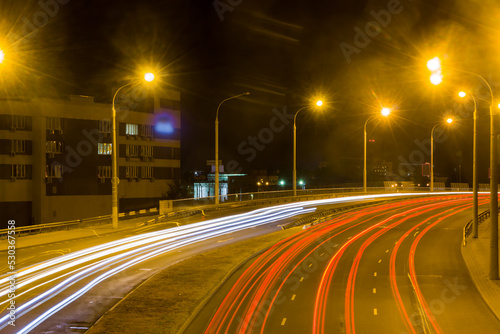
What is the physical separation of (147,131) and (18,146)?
14.2 metres

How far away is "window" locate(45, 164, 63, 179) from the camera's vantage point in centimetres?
4682

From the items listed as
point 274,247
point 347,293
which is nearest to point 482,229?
point 274,247

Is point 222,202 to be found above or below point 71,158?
below

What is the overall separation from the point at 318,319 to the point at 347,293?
280cm

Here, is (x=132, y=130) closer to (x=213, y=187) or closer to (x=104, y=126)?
(x=104, y=126)

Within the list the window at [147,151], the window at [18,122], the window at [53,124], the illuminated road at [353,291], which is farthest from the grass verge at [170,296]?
the window at [147,151]

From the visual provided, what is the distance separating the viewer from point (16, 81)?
46.8 m

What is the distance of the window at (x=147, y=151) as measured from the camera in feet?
178

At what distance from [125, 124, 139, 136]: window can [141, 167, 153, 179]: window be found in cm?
417

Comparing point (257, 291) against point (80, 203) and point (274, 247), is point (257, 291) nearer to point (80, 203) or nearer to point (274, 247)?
point (274, 247)

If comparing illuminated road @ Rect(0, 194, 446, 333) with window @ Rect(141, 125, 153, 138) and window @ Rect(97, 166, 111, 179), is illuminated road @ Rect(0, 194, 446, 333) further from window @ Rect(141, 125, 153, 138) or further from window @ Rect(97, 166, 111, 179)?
window @ Rect(141, 125, 153, 138)

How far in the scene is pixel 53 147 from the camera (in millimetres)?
47156

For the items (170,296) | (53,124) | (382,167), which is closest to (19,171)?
(53,124)

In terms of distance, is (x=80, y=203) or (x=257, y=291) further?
(x=80, y=203)
